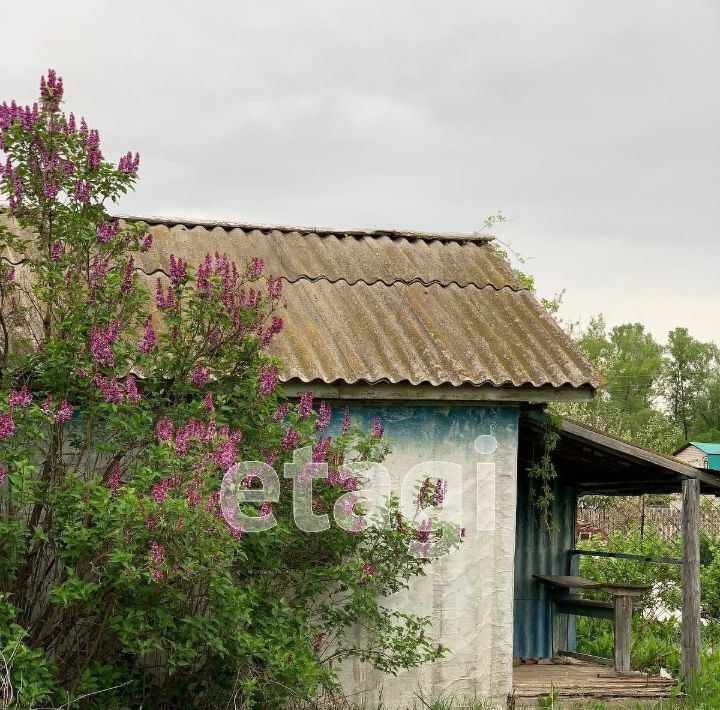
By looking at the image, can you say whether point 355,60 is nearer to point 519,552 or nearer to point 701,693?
point 519,552

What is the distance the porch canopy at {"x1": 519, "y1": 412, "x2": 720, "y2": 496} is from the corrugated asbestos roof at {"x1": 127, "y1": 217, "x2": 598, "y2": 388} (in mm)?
695

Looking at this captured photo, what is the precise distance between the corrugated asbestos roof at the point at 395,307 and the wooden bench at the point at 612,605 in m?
2.38

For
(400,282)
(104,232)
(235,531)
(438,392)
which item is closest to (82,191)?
(104,232)

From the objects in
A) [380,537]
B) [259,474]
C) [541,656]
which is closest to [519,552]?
[541,656]

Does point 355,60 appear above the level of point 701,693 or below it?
above

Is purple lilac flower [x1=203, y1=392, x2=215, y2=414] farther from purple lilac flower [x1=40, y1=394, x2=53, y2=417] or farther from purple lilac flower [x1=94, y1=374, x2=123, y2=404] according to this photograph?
purple lilac flower [x1=40, y1=394, x2=53, y2=417]

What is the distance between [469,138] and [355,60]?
6.04 feet

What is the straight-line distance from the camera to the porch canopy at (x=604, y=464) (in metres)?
9.17

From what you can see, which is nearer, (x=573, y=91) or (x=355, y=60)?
(x=355, y=60)

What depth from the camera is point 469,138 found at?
10.7 m

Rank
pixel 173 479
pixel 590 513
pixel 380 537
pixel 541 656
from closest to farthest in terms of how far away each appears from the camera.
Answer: pixel 173 479, pixel 380 537, pixel 541 656, pixel 590 513

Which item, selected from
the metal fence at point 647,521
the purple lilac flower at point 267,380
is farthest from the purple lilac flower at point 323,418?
the metal fence at point 647,521

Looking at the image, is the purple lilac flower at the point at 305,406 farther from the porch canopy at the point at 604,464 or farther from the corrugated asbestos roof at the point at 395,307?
the porch canopy at the point at 604,464

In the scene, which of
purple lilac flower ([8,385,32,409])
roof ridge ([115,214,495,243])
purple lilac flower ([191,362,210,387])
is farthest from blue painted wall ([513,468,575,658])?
purple lilac flower ([8,385,32,409])
